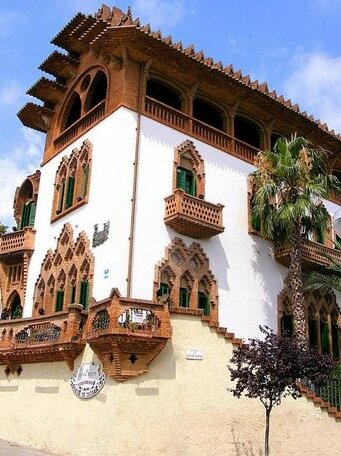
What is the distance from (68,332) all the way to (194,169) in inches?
317

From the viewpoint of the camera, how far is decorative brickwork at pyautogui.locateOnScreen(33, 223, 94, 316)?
1873 centimetres

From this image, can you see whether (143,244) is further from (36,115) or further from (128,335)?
(36,115)

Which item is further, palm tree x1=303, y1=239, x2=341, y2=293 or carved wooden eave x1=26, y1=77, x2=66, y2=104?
carved wooden eave x1=26, y1=77, x2=66, y2=104

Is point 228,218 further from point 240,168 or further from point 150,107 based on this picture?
point 150,107

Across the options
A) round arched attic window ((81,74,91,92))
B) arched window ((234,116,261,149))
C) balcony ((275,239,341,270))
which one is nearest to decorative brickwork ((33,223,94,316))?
round arched attic window ((81,74,91,92))

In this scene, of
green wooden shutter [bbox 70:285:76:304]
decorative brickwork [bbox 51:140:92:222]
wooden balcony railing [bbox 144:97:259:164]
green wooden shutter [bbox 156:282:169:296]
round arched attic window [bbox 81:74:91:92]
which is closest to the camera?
green wooden shutter [bbox 156:282:169:296]

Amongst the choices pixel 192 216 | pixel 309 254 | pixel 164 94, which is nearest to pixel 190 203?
pixel 192 216

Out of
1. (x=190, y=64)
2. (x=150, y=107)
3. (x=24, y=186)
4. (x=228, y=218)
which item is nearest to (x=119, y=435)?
(x=228, y=218)

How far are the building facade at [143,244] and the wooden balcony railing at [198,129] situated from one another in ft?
0.18

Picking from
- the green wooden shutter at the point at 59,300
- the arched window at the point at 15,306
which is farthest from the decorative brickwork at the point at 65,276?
the arched window at the point at 15,306

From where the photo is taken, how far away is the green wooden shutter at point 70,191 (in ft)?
69.1

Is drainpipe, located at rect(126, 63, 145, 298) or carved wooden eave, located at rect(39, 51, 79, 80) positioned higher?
carved wooden eave, located at rect(39, 51, 79, 80)

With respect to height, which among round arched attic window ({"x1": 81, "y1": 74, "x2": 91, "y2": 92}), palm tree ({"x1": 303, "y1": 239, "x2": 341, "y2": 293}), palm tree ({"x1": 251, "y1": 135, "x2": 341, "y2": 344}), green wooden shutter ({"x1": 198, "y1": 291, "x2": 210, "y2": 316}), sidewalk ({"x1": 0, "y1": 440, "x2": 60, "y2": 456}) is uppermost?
round arched attic window ({"x1": 81, "y1": 74, "x2": 91, "y2": 92})

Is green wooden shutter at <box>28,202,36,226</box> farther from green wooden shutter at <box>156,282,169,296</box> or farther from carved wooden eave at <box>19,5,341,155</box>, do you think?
green wooden shutter at <box>156,282,169,296</box>
